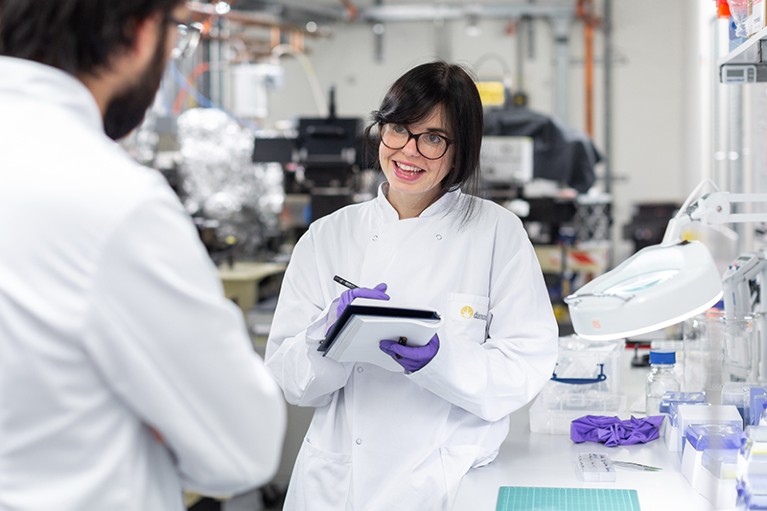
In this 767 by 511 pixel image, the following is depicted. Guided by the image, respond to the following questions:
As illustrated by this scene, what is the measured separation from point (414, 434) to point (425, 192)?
18.2 inches

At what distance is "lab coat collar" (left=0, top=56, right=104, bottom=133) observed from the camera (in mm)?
858

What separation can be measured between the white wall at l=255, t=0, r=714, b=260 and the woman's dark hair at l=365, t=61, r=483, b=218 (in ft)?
26.1

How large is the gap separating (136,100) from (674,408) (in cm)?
118

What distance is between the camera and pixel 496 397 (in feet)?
5.37

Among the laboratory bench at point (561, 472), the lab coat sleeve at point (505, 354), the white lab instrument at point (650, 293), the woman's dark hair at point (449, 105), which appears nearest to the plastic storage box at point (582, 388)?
the laboratory bench at point (561, 472)

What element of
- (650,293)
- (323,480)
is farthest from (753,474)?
(323,480)

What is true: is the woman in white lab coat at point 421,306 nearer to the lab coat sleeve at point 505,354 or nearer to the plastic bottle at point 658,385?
the lab coat sleeve at point 505,354

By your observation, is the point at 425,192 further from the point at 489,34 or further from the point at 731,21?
the point at 489,34

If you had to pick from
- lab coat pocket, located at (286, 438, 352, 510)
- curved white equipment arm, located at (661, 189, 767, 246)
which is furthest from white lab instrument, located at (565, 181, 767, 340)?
lab coat pocket, located at (286, 438, 352, 510)

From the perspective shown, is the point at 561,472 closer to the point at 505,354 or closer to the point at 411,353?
the point at 505,354

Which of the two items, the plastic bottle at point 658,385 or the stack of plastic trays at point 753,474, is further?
the plastic bottle at point 658,385

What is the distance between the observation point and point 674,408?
1.71 m

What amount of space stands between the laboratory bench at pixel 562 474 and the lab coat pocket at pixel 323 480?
0.72 ft

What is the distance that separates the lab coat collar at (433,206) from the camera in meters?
1.81
